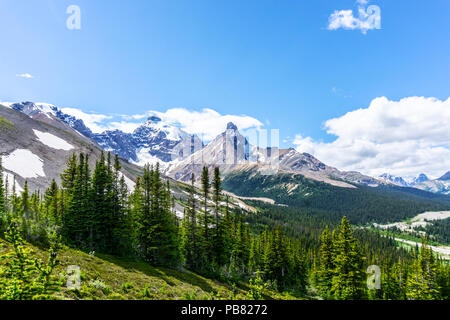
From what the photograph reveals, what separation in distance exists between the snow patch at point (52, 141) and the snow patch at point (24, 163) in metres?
21.6

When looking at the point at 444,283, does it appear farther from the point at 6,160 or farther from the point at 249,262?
the point at 6,160

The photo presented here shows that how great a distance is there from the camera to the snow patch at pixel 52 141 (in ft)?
423

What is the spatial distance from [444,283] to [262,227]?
127849 mm

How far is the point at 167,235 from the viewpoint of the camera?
106 ft

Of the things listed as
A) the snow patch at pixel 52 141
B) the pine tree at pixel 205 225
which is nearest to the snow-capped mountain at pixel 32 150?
the snow patch at pixel 52 141

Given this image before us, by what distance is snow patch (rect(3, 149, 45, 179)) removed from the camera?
287ft

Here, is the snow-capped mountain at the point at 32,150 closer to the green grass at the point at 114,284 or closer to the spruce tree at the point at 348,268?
the green grass at the point at 114,284

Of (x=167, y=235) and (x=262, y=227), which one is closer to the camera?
(x=167, y=235)

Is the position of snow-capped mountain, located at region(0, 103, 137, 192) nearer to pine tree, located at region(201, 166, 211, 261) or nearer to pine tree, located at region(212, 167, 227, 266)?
pine tree, located at region(201, 166, 211, 261)

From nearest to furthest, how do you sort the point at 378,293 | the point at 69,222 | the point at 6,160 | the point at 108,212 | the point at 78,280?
the point at 78,280, the point at 69,222, the point at 108,212, the point at 378,293, the point at 6,160

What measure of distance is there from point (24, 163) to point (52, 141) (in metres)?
44.0

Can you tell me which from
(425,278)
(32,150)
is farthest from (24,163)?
(425,278)

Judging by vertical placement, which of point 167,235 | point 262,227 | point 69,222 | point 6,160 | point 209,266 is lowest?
point 262,227

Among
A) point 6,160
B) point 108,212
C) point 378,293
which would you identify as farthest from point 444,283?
point 6,160
